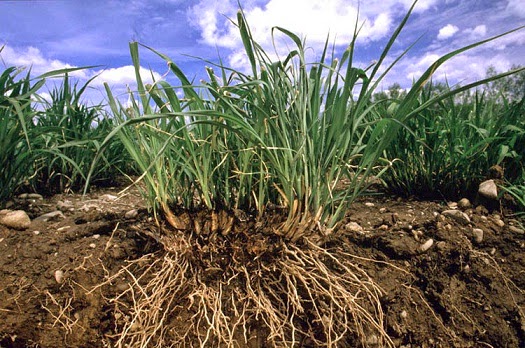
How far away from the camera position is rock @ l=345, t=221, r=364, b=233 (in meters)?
1.48

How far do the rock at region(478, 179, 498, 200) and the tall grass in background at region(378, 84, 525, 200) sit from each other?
61 millimetres

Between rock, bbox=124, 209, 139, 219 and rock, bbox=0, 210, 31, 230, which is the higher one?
rock, bbox=124, 209, 139, 219

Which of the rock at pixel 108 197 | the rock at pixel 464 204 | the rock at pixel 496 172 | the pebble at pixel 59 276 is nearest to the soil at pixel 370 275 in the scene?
the pebble at pixel 59 276

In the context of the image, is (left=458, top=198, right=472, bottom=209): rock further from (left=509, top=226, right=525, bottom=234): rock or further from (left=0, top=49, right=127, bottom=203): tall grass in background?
(left=0, top=49, right=127, bottom=203): tall grass in background

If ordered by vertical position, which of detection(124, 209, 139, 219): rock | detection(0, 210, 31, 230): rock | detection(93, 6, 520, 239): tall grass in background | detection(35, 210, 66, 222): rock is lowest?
detection(35, 210, 66, 222): rock

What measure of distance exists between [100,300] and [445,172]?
1.46m

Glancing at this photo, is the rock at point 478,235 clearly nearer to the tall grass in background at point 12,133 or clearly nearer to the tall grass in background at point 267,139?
the tall grass in background at point 267,139

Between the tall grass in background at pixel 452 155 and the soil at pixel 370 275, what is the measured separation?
0.31m

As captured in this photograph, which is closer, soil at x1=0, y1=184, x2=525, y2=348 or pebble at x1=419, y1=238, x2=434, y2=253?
soil at x1=0, y1=184, x2=525, y2=348

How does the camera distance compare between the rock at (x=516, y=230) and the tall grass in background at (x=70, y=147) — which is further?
the tall grass in background at (x=70, y=147)

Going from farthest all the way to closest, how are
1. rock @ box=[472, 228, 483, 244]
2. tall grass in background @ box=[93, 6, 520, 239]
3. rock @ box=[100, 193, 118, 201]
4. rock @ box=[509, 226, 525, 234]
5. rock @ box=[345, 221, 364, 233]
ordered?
1. rock @ box=[100, 193, 118, 201]
2. rock @ box=[509, 226, 525, 234]
3. rock @ box=[472, 228, 483, 244]
4. rock @ box=[345, 221, 364, 233]
5. tall grass in background @ box=[93, 6, 520, 239]

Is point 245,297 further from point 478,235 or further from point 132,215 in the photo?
point 478,235

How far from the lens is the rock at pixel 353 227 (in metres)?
1.48

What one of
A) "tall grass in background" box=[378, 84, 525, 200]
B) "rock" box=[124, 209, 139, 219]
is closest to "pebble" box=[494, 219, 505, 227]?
"tall grass in background" box=[378, 84, 525, 200]
